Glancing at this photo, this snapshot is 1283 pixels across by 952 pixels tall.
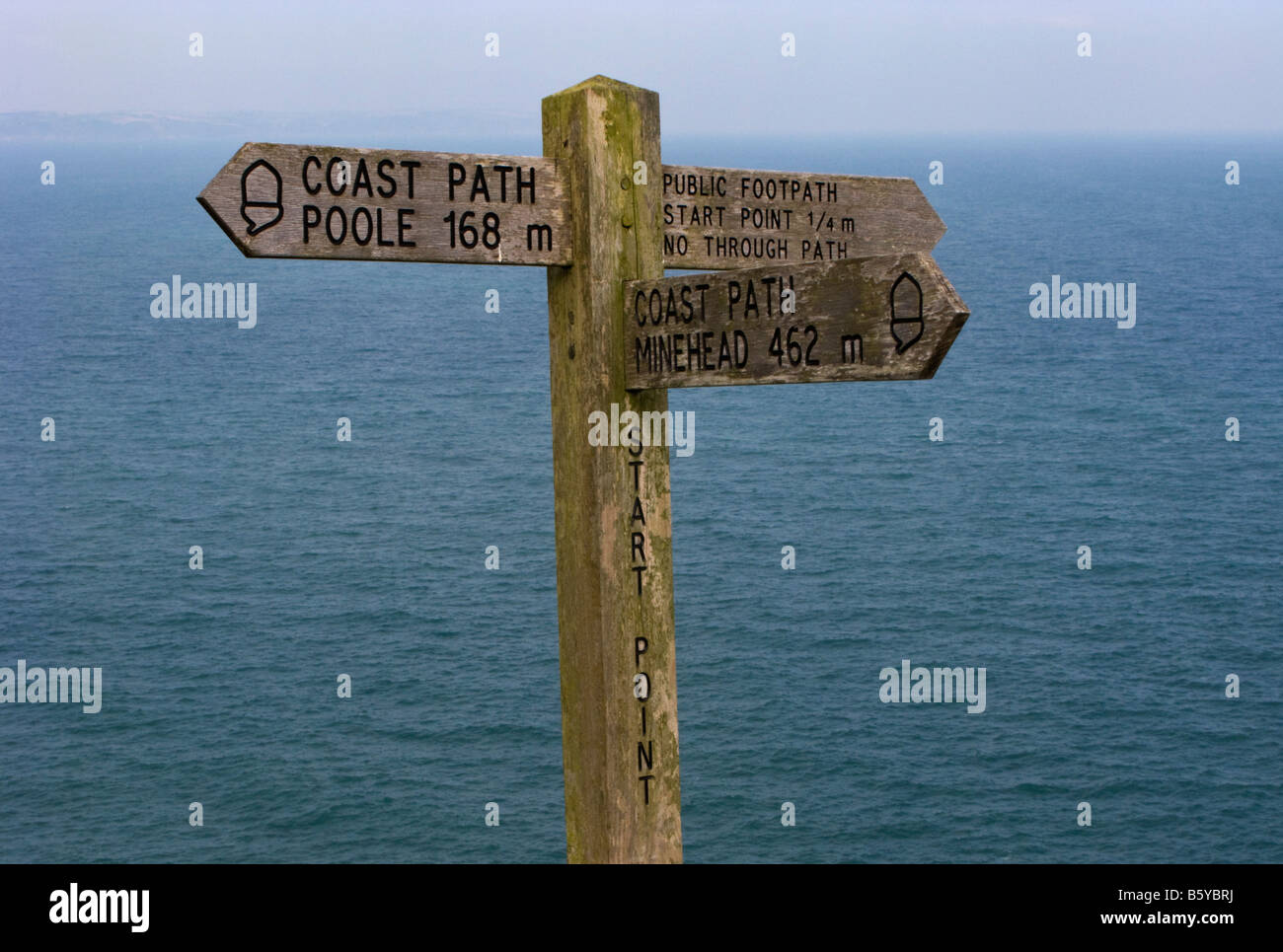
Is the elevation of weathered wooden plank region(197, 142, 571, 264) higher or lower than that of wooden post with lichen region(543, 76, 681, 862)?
higher

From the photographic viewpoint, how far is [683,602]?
82.2 m

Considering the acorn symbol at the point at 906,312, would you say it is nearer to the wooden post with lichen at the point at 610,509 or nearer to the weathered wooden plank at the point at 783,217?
the wooden post with lichen at the point at 610,509

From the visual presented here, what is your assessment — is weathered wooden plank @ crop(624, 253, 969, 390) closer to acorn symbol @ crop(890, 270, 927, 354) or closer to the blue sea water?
acorn symbol @ crop(890, 270, 927, 354)

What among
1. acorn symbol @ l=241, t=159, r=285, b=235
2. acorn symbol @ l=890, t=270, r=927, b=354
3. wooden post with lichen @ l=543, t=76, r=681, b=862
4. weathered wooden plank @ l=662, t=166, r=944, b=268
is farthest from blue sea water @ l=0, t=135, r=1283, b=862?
acorn symbol @ l=890, t=270, r=927, b=354

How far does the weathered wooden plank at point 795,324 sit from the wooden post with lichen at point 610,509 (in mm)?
164

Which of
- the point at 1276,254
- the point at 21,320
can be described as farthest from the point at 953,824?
the point at 1276,254

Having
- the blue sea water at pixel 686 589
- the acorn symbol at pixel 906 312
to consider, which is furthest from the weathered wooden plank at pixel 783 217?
the blue sea water at pixel 686 589

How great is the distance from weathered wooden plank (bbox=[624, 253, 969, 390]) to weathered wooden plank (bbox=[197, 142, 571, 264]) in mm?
439

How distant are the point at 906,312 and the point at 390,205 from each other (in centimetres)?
178

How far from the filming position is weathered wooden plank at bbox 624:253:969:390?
15.1 ft

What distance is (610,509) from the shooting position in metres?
5.66

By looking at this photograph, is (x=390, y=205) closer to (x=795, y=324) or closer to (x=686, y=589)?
(x=795, y=324)

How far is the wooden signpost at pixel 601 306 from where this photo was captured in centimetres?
525

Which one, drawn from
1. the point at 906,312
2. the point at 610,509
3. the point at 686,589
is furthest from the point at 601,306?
the point at 686,589
